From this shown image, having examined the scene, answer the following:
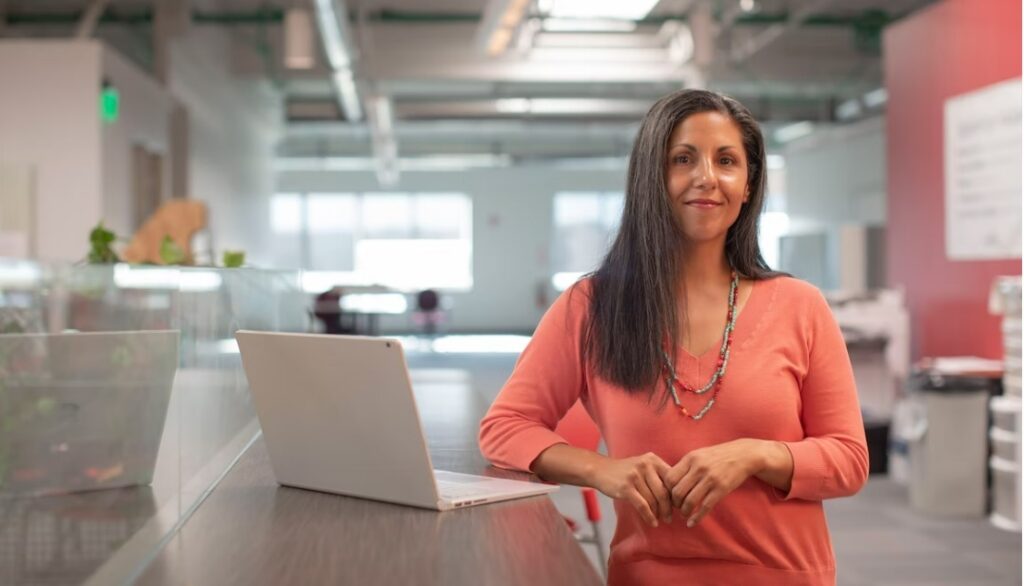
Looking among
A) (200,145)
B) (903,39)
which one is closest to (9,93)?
(200,145)

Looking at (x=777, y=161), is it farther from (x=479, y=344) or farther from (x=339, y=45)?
(x=339, y=45)

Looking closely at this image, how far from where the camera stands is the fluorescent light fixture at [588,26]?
1098 centimetres

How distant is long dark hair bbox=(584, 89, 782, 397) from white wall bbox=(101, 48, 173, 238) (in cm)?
724

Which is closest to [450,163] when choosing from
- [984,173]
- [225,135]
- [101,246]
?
[225,135]

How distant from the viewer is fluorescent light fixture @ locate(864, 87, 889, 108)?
13984mm

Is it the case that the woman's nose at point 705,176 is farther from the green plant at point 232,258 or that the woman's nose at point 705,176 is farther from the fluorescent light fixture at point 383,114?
the fluorescent light fixture at point 383,114

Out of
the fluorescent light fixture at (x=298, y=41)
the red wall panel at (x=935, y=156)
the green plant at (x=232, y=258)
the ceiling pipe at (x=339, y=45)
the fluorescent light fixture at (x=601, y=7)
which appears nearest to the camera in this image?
the green plant at (x=232, y=258)

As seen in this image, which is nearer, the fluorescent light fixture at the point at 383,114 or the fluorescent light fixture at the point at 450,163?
the fluorescent light fixture at the point at 383,114

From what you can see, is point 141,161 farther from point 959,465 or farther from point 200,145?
point 959,465

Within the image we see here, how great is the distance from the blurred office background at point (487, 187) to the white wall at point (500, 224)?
4 cm

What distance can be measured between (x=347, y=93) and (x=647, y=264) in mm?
12935

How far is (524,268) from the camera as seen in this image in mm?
22562

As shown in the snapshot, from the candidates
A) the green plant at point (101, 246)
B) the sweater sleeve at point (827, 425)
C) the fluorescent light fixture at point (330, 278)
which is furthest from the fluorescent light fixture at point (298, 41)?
the fluorescent light fixture at point (330, 278)

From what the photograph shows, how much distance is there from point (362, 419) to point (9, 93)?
25.7ft
